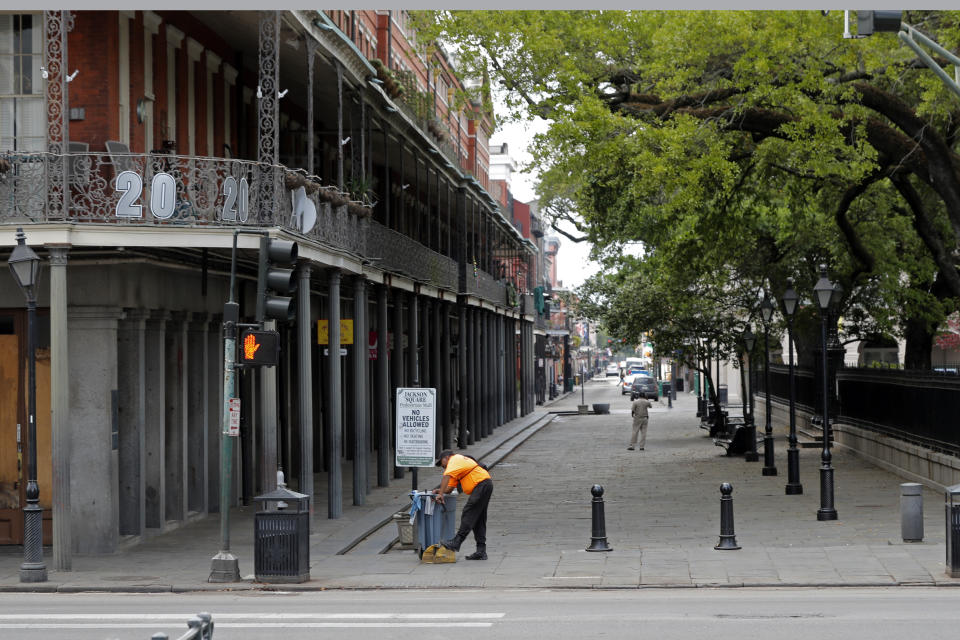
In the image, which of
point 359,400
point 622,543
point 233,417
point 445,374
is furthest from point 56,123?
point 445,374

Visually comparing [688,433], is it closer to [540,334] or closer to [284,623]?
[540,334]

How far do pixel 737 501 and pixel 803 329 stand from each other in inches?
724

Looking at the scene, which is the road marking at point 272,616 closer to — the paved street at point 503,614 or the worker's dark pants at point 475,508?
the paved street at point 503,614

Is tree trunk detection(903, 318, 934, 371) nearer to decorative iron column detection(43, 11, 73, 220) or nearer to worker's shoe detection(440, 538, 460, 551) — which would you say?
worker's shoe detection(440, 538, 460, 551)

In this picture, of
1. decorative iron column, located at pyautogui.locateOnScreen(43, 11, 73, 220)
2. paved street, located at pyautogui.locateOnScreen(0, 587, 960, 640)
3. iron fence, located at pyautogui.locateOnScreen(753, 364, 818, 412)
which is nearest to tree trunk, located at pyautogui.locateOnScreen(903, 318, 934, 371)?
iron fence, located at pyautogui.locateOnScreen(753, 364, 818, 412)

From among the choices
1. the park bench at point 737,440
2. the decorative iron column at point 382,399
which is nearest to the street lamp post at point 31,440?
the decorative iron column at point 382,399

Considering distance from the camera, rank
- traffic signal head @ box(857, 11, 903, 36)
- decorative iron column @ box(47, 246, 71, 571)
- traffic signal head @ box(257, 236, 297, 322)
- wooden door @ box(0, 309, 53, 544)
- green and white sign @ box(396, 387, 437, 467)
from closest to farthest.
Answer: traffic signal head @ box(857, 11, 903, 36), traffic signal head @ box(257, 236, 297, 322), decorative iron column @ box(47, 246, 71, 571), wooden door @ box(0, 309, 53, 544), green and white sign @ box(396, 387, 437, 467)

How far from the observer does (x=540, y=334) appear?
76.8 metres

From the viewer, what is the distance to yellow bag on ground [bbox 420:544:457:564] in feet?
56.1

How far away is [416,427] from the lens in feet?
64.1

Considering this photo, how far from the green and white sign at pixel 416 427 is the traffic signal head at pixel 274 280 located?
3.98 m

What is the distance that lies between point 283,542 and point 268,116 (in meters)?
6.07

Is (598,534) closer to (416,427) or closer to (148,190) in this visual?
(416,427)

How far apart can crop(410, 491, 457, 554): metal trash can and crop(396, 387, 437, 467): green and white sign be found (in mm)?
2039
